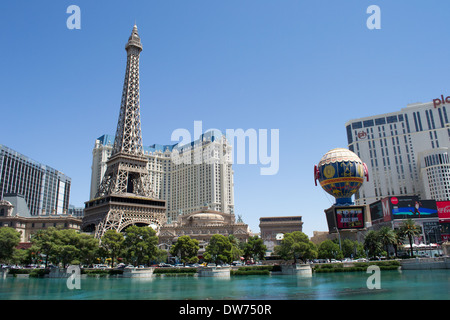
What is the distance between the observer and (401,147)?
18475cm

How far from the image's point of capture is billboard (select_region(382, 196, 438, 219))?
119 m

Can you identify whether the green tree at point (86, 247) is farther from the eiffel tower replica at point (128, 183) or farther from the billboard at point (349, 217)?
the billboard at point (349, 217)

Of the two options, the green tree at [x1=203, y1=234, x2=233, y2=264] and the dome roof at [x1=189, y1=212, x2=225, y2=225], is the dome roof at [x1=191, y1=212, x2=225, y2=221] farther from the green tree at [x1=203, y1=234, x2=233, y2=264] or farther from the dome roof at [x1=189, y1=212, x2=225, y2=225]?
the green tree at [x1=203, y1=234, x2=233, y2=264]

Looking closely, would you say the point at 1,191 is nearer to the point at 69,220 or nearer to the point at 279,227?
the point at 69,220

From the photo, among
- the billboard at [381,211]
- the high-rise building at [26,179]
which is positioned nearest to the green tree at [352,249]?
the billboard at [381,211]

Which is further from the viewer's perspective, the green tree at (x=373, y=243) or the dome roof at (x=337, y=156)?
the dome roof at (x=337, y=156)

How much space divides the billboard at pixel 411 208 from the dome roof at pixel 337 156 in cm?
3340

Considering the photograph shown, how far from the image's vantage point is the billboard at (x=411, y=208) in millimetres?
118562

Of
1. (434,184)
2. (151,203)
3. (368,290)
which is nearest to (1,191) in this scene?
(151,203)

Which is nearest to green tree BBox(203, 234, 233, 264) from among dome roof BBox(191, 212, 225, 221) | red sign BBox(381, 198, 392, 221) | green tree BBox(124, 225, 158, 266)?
green tree BBox(124, 225, 158, 266)

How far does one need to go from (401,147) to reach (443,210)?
70.2m

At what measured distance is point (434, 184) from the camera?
161 meters

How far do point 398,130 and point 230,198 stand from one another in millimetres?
97314

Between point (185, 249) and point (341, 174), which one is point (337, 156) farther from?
point (185, 249)
